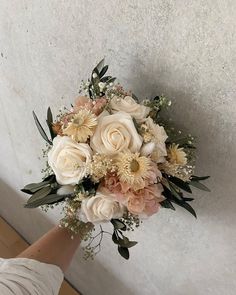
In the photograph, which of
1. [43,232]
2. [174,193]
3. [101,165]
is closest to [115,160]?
[101,165]

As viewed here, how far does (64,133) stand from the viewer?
0.68 metres

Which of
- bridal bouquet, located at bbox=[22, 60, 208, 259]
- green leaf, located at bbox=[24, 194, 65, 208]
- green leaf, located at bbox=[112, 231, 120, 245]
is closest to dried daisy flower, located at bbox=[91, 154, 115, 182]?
bridal bouquet, located at bbox=[22, 60, 208, 259]

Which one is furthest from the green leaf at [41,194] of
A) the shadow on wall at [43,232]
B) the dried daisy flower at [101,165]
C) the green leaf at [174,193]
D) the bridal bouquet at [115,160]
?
the shadow on wall at [43,232]

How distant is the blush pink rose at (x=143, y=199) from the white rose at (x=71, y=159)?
0.09 metres

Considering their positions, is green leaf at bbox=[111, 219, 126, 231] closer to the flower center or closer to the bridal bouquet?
the bridal bouquet

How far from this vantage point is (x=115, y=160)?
649 mm

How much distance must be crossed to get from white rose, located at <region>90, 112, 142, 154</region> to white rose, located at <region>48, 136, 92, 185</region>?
0.03 metres

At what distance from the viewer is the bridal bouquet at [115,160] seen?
0.64 m

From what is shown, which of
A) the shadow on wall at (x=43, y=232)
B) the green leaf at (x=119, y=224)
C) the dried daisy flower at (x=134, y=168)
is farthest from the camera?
the shadow on wall at (x=43, y=232)

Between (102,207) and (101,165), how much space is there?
82mm

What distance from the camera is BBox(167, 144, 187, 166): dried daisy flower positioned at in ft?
2.23

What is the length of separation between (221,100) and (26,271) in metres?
0.50

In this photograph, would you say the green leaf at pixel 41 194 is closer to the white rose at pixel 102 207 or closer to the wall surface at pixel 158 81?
the white rose at pixel 102 207

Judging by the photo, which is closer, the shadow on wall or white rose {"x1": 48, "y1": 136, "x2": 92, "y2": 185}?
white rose {"x1": 48, "y1": 136, "x2": 92, "y2": 185}
